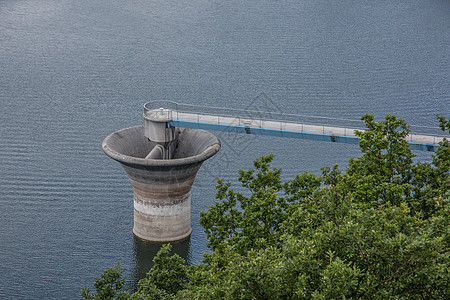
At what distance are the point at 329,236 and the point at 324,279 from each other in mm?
1933

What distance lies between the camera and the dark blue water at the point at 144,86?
38.1 metres

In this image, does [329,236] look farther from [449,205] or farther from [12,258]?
[12,258]

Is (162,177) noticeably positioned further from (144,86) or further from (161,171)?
(144,86)

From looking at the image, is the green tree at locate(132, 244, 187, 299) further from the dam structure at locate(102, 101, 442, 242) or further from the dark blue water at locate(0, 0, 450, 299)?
the dam structure at locate(102, 101, 442, 242)

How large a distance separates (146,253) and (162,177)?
4.99 m

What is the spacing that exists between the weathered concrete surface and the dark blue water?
4.15ft

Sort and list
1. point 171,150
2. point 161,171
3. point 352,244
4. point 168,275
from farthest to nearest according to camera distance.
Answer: point 171,150
point 161,171
point 168,275
point 352,244

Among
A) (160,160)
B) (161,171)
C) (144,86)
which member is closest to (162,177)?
(161,171)

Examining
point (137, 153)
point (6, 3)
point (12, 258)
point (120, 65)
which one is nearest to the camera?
point (12, 258)

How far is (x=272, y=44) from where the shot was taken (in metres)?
69.9

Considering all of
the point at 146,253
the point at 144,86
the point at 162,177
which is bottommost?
the point at 146,253

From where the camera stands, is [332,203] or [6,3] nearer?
[332,203]

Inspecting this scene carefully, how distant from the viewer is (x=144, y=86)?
59.2 metres

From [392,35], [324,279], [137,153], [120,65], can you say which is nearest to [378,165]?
[324,279]
